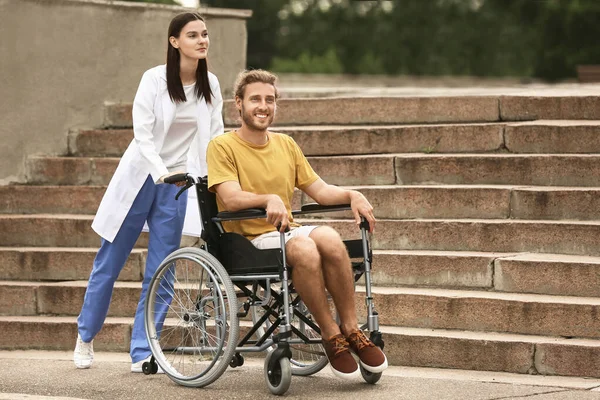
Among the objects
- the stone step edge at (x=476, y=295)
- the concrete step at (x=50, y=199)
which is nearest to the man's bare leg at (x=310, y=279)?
the stone step edge at (x=476, y=295)

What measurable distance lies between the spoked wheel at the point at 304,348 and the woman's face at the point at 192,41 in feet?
→ 4.41

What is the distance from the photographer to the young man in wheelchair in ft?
19.5

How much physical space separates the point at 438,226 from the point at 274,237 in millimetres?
1924

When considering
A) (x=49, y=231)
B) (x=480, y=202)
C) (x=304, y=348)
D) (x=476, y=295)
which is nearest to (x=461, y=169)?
(x=480, y=202)

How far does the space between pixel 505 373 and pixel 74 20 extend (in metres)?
4.70

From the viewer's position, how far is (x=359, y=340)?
6008 millimetres

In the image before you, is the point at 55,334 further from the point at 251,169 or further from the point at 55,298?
the point at 251,169

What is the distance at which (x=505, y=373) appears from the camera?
21.7ft

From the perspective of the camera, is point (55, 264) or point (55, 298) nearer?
point (55, 298)

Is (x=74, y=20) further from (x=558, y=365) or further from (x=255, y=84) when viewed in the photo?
(x=558, y=365)

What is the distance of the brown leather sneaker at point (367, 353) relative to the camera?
5.98m

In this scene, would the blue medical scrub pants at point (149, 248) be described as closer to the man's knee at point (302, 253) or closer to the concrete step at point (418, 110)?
the man's knee at point (302, 253)

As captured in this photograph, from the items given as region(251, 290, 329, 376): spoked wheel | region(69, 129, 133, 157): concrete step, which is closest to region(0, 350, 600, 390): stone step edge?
region(251, 290, 329, 376): spoked wheel

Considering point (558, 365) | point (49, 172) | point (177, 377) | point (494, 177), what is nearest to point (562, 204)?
point (494, 177)
